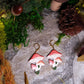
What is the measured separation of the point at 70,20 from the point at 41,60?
1.08 feet

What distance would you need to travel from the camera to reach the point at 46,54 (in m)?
0.95

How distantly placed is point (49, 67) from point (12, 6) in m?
0.48

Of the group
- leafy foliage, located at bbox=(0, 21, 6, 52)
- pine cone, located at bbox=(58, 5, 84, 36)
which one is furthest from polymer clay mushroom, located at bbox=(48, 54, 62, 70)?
leafy foliage, located at bbox=(0, 21, 6, 52)

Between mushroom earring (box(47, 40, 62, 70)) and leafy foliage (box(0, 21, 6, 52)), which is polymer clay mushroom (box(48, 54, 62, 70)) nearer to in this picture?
mushroom earring (box(47, 40, 62, 70))

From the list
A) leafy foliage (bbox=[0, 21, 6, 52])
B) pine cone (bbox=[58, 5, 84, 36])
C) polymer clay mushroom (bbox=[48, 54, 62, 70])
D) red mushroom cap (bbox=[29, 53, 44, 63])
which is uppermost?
pine cone (bbox=[58, 5, 84, 36])

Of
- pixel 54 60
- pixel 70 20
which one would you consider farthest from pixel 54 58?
pixel 70 20

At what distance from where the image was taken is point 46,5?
35.8 inches

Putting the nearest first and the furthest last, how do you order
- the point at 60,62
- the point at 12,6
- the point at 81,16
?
the point at 12,6 < the point at 81,16 < the point at 60,62

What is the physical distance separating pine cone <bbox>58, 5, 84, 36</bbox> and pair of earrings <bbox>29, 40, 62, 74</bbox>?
17cm

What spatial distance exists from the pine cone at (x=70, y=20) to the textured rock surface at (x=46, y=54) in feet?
0.29

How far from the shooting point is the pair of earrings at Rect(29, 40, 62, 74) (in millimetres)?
913

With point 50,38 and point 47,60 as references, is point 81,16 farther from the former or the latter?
point 47,60

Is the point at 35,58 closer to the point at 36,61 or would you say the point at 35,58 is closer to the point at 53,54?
the point at 36,61

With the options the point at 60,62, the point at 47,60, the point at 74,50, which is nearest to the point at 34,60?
the point at 47,60
